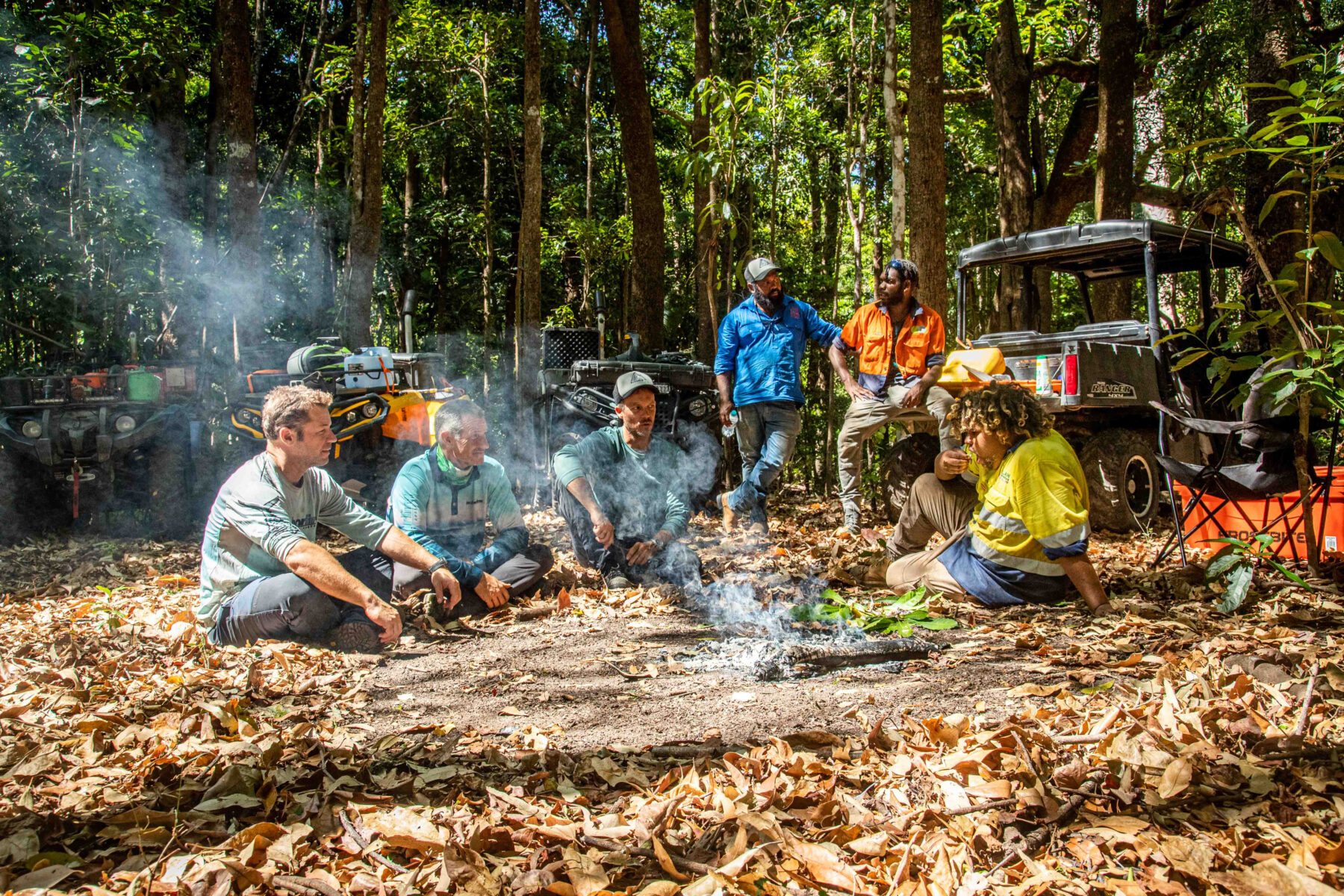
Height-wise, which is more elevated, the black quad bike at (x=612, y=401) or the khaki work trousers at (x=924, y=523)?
the black quad bike at (x=612, y=401)

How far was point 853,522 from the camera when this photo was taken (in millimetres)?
6957

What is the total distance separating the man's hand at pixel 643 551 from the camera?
5.68m

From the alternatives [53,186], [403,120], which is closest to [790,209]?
[403,120]

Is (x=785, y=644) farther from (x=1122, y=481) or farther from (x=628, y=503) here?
(x=1122, y=481)

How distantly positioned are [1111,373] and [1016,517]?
3.06 metres

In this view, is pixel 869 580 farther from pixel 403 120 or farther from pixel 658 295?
pixel 403 120

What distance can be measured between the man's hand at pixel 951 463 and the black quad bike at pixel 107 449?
6.52m

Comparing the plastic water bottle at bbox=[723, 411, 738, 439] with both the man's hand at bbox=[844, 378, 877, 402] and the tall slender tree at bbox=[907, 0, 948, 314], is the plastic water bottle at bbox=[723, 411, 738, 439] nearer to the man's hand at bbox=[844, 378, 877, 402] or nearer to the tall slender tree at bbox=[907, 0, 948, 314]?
the man's hand at bbox=[844, 378, 877, 402]

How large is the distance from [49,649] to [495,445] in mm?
6080

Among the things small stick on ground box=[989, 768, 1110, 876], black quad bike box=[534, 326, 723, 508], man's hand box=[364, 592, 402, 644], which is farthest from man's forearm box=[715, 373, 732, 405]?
small stick on ground box=[989, 768, 1110, 876]

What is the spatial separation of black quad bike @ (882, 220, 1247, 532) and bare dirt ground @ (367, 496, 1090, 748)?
9.04 feet

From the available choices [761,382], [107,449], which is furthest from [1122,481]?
[107,449]

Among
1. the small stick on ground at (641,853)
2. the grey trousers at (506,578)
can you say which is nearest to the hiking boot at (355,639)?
the grey trousers at (506,578)

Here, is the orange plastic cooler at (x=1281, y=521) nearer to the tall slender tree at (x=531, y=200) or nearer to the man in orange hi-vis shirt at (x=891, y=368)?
the man in orange hi-vis shirt at (x=891, y=368)
